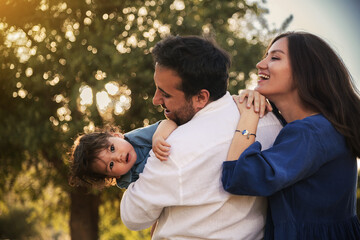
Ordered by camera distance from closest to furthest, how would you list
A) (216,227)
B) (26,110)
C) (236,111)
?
1. (216,227)
2. (236,111)
3. (26,110)

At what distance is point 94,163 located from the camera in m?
2.51

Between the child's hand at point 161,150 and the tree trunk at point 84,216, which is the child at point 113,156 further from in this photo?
the tree trunk at point 84,216

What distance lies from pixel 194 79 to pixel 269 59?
0.46 meters

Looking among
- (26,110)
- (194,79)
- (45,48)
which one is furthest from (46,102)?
(194,79)

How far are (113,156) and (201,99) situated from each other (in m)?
0.67

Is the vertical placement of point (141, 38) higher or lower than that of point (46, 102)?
higher

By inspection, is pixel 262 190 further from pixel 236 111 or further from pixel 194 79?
pixel 194 79

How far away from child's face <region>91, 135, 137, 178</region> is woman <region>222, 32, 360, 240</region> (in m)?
0.75

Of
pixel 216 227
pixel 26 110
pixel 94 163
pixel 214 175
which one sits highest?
pixel 214 175

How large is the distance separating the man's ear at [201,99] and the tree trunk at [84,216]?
5097 millimetres

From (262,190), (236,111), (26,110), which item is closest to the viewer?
(262,190)

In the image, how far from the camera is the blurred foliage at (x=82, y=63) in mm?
5266

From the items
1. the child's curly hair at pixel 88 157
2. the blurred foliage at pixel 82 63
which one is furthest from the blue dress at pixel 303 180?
the blurred foliage at pixel 82 63

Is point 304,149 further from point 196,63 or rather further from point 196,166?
point 196,63
